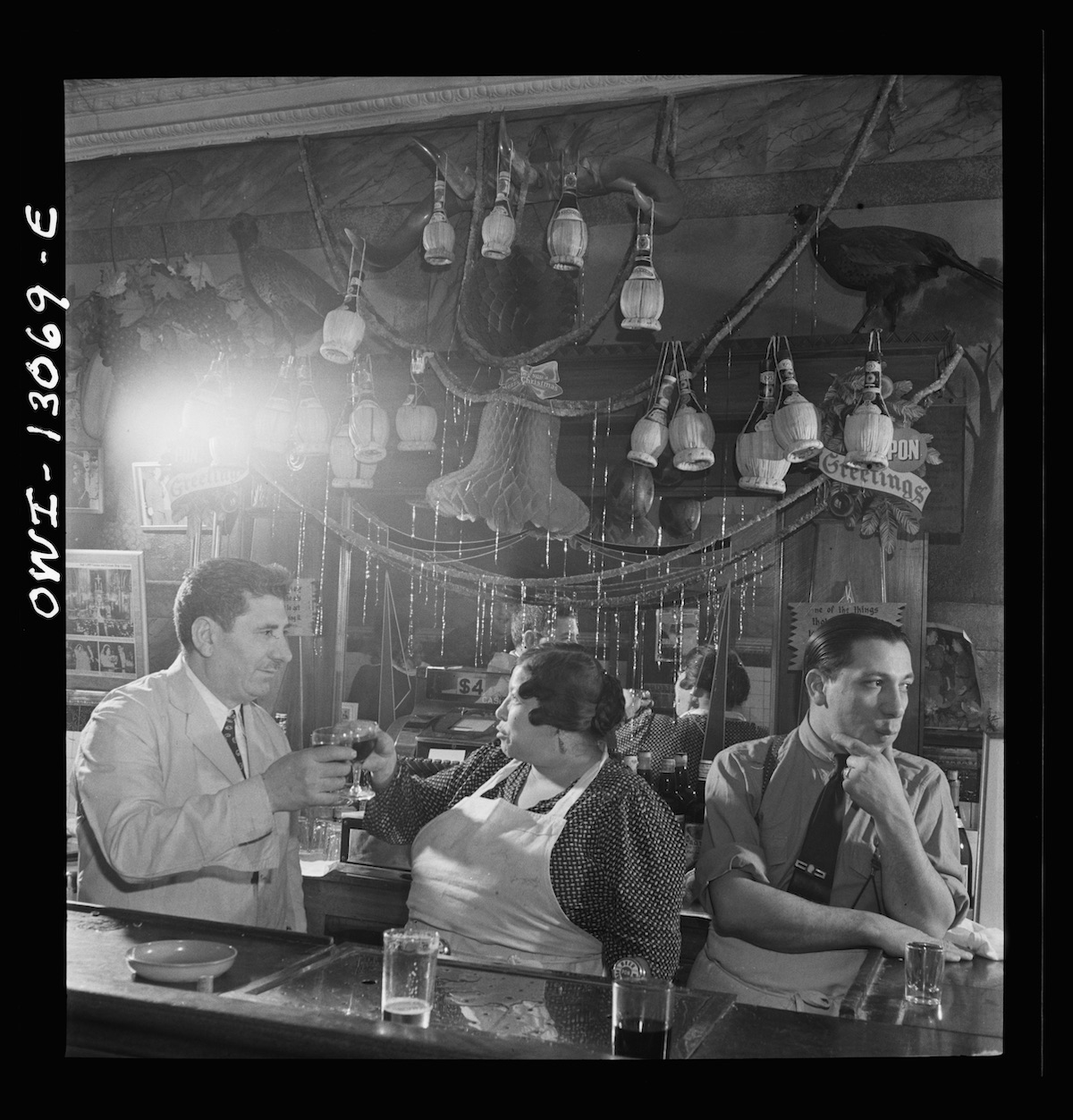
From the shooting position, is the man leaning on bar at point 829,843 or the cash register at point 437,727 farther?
the cash register at point 437,727

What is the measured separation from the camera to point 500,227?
3.46m

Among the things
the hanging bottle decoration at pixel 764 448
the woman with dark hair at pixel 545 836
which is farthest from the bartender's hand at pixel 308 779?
the hanging bottle decoration at pixel 764 448

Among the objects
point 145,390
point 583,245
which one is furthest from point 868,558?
point 145,390

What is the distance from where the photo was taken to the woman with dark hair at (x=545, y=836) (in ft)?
10.1

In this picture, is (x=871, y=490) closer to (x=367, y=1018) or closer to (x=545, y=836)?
(x=545, y=836)

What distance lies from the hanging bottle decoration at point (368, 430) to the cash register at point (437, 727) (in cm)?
69

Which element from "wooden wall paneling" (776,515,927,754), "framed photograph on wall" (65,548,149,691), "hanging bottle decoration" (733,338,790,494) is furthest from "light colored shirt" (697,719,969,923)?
"framed photograph on wall" (65,548,149,691)

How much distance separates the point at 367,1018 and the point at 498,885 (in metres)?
1.11

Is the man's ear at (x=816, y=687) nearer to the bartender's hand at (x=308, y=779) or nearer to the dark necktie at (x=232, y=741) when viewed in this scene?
the bartender's hand at (x=308, y=779)

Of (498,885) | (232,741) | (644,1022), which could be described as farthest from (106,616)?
(644,1022)

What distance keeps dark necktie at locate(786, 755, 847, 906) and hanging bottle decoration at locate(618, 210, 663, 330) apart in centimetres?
137

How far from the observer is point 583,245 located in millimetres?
3428

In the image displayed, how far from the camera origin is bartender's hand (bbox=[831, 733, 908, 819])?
3.19 m

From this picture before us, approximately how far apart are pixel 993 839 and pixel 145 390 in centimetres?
299
